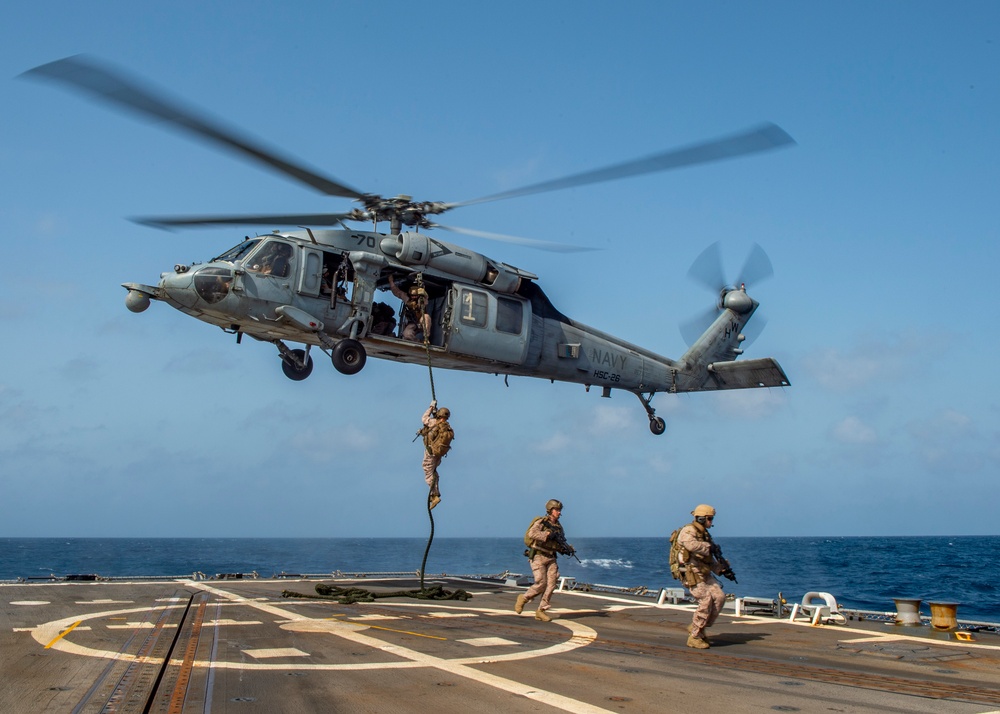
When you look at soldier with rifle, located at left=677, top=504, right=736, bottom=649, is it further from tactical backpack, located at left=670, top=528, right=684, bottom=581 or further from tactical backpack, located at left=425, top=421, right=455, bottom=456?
tactical backpack, located at left=425, top=421, right=455, bottom=456

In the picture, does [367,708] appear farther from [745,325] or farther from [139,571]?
[139,571]

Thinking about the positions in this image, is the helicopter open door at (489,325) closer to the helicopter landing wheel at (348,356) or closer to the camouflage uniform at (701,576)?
the helicopter landing wheel at (348,356)

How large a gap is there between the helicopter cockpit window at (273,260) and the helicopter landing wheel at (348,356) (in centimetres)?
177

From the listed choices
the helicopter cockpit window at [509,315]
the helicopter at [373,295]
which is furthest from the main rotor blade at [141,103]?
the helicopter cockpit window at [509,315]

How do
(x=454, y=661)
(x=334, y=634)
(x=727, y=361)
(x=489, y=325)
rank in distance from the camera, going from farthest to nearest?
1. (x=727, y=361)
2. (x=489, y=325)
3. (x=334, y=634)
4. (x=454, y=661)

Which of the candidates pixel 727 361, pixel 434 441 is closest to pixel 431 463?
pixel 434 441

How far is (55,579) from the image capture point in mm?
Result: 19000

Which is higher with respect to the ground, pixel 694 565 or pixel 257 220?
pixel 257 220

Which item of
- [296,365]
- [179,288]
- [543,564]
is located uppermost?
[179,288]

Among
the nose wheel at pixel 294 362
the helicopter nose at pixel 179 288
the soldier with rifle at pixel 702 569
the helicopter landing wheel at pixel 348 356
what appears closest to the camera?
the soldier with rifle at pixel 702 569

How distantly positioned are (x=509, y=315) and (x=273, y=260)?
17.1 feet

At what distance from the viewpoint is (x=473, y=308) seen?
57.5 ft

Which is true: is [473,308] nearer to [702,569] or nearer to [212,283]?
[212,283]

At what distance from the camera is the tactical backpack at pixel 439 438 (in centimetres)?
1344
